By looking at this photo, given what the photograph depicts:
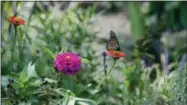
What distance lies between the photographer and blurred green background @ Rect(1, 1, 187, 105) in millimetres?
2186

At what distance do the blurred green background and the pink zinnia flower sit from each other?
83 millimetres

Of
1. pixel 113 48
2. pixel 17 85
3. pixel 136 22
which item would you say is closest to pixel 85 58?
pixel 113 48

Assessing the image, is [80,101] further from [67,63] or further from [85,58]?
[85,58]

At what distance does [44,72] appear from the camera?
2527mm

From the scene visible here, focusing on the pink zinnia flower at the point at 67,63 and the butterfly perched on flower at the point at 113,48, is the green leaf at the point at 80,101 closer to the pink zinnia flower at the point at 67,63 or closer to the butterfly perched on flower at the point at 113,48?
the pink zinnia flower at the point at 67,63

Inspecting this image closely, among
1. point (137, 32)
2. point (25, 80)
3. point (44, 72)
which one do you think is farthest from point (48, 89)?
point (137, 32)

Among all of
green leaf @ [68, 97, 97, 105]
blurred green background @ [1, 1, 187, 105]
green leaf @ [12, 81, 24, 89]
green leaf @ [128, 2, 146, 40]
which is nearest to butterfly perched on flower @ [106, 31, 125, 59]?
blurred green background @ [1, 1, 187, 105]

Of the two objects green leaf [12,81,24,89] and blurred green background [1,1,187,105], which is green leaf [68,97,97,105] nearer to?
blurred green background [1,1,187,105]

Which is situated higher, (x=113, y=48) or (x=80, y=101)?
(x=113, y=48)

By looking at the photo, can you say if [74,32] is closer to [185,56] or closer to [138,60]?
[138,60]

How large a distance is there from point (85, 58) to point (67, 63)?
0.29m

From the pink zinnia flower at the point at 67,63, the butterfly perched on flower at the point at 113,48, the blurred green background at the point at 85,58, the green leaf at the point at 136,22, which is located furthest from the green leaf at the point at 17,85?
the green leaf at the point at 136,22

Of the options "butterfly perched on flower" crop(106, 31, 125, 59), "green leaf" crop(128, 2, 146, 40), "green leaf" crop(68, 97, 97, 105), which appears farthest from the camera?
"green leaf" crop(128, 2, 146, 40)

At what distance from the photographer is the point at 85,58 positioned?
2271mm
